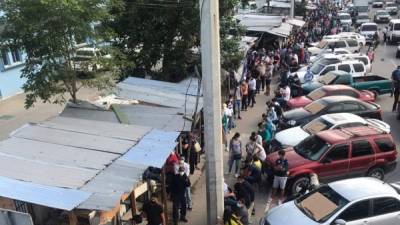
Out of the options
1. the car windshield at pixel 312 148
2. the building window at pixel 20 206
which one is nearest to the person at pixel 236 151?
the car windshield at pixel 312 148

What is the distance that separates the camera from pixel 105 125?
10164mm

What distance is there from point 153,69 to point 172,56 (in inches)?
59.6

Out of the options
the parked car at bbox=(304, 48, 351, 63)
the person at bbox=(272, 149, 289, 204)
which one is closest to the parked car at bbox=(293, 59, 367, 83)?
the parked car at bbox=(304, 48, 351, 63)

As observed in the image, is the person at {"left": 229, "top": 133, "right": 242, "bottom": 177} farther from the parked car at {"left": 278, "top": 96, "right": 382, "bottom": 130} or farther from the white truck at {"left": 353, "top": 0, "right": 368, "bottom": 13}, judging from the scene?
the white truck at {"left": 353, "top": 0, "right": 368, "bottom": 13}

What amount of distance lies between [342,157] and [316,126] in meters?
2.21

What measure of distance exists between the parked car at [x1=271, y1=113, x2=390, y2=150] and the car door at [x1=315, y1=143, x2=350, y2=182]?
1.62 m

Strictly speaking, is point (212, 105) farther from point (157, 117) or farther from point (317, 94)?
point (317, 94)

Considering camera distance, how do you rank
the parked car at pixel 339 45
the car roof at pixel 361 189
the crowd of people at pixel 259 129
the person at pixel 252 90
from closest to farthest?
the car roof at pixel 361 189, the crowd of people at pixel 259 129, the person at pixel 252 90, the parked car at pixel 339 45

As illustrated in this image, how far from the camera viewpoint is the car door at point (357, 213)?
855 centimetres

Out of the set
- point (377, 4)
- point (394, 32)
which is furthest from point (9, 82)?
point (377, 4)

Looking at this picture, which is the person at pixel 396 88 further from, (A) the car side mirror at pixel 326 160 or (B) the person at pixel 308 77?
(A) the car side mirror at pixel 326 160

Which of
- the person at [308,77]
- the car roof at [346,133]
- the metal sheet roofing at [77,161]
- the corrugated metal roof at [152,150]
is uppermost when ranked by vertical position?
the metal sheet roofing at [77,161]

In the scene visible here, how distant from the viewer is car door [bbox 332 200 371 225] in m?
8.55

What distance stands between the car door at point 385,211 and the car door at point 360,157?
2.75 meters
